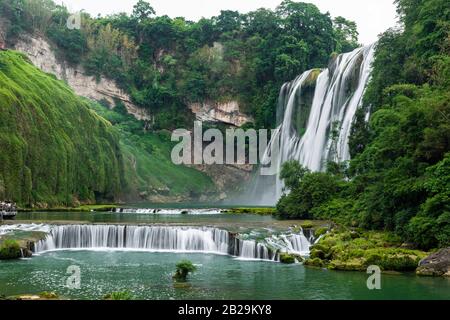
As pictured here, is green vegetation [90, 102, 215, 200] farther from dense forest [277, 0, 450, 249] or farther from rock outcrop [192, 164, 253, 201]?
dense forest [277, 0, 450, 249]

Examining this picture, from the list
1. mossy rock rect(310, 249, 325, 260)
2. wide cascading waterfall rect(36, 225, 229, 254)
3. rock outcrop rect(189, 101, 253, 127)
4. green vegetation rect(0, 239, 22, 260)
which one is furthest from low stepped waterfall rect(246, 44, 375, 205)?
green vegetation rect(0, 239, 22, 260)

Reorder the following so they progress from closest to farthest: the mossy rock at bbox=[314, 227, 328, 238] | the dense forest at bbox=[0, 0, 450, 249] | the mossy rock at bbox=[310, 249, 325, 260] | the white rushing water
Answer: the mossy rock at bbox=[310, 249, 325, 260] → the white rushing water → the mossy rock at bbox=[314, 227, 328, 238] → the dense forest at bbox=[0, 0, 450, 249]

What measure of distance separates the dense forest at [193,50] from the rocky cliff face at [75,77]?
1164 millimetres

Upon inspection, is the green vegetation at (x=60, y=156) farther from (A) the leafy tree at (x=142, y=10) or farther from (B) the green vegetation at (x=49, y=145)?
(A) the leafy tree at (x=142, y=10)

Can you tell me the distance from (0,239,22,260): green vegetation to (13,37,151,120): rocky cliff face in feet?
212

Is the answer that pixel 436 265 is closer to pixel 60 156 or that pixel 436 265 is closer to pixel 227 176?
pixel 60 156

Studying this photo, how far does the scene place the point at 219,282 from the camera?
2073cm

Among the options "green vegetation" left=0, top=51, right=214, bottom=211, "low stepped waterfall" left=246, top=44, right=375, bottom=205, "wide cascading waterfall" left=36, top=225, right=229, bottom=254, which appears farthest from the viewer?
"low stepped waterfall" left=246, top=44, right=375, bottom=205

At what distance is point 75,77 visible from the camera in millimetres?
89938

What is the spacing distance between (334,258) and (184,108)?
67432 mm

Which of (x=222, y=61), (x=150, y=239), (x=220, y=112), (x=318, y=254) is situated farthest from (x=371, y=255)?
(x=222, y=61)

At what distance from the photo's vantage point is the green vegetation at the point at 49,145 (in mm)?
49219

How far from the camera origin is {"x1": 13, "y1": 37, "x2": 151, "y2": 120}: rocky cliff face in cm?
8669

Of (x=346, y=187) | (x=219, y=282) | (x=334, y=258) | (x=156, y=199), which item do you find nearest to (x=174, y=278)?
(x=219, y=282)
